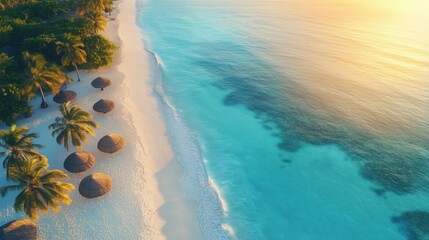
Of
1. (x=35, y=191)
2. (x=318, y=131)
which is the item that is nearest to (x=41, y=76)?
(x=35, y=191)

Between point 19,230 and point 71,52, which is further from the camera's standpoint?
point 71,52

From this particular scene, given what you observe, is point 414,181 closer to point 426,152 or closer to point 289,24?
point 426,152

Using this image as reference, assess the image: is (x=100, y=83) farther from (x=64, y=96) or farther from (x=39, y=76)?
(x=39, y=76)

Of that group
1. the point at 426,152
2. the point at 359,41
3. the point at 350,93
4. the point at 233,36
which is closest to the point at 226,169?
the point at 426,152

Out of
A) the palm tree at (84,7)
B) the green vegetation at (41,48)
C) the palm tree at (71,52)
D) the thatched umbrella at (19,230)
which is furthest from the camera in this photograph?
the palm tree at (84,7)

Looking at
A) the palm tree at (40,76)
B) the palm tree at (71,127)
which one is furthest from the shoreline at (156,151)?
the palm tree at (40,76)

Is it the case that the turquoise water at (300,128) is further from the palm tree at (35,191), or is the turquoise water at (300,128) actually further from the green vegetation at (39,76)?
the palm tree at (35,191)
